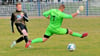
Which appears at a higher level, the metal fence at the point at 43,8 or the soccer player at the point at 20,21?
the soccer player at the point at 20,21

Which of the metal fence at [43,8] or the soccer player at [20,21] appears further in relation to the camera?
the metal fence at [43,8]

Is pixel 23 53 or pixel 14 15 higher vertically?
pixel 14 15

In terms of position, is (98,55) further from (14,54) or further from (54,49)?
(14,54)

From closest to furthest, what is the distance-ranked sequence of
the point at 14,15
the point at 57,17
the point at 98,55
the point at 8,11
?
the point at 98,55, the point at 57,17, the point at 14,15, the point at 8,11

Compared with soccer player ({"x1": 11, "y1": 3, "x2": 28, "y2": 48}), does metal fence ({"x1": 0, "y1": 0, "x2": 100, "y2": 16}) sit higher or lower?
lower

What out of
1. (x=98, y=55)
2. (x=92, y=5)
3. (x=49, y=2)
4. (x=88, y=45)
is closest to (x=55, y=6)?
(x=49, y=2)

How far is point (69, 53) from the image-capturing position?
34.9ft

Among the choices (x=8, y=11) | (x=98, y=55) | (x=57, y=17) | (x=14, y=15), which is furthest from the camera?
(x=8, y=11)

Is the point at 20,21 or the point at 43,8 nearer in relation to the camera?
the point at 20,21

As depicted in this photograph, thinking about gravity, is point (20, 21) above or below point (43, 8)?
above

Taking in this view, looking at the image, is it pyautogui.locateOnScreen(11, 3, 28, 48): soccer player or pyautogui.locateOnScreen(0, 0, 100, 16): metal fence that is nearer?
pyautogui.locateOnScreen(11, 3, 28, 48): soccer player

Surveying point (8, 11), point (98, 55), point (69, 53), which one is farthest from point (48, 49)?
point (8, 11)

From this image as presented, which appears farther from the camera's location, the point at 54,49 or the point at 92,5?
the point at 92,5

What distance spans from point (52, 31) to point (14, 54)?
1670 millimetres
